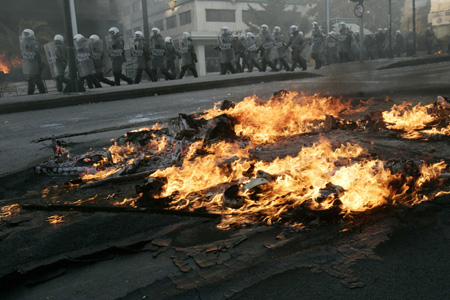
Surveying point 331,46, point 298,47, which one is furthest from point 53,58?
point 331,46

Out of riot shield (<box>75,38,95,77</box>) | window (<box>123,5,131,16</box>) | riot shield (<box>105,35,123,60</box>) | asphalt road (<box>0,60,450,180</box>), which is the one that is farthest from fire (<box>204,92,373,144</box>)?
window (<box>123,5,131,16</box>)

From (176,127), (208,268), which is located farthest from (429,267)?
(176,127)

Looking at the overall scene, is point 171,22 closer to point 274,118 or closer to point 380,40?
point 380,40

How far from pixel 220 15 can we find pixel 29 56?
32.7m

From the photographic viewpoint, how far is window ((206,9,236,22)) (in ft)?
145

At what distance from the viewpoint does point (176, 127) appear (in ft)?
15.4

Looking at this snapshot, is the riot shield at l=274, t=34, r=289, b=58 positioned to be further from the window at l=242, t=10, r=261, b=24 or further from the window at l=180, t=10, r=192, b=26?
the window at l=180, t=10, r=192, b=26

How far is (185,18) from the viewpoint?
45188 millimetres

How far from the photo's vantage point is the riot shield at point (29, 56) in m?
15.3

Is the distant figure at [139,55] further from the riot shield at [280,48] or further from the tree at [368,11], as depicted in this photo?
the tree at [368,11]

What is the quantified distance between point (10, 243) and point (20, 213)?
1.92 feet

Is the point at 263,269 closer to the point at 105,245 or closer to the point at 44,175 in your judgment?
the point at 105,245

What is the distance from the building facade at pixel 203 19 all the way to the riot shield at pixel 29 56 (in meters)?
24.4

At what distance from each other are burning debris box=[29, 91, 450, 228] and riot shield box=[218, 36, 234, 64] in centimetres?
1585
